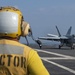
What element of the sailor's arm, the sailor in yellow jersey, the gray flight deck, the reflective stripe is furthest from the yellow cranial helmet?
the gray flight deck

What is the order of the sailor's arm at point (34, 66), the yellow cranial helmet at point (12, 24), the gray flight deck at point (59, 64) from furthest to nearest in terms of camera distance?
the gray flight deck at point (59, 64)
the yellow cranial helmet at point (12, 24)
the sailor's arm at point (34, 66)

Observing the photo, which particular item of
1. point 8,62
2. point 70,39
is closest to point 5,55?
point 8,62

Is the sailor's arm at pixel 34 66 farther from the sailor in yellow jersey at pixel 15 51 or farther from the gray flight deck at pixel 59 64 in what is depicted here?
the gray flight deck at pixel 59 64

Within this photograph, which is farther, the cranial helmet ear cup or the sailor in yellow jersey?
the cranial helmet ear cup

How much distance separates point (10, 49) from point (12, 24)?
7.9 inches

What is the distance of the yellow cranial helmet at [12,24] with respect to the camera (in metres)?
2.54

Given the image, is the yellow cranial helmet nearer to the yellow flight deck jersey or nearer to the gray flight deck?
the yellow flight deck jersey

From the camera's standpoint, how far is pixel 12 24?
2572 millimetres

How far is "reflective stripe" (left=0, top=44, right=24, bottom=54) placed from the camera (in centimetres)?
248

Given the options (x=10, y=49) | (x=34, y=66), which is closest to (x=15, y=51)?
(x=10, y=49)

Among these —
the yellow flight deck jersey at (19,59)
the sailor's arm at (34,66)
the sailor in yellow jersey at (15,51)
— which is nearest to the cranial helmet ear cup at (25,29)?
the sailor in yellow jersey at (15,51)

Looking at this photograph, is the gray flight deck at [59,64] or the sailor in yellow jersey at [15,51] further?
the gray flight deck at [59,64]

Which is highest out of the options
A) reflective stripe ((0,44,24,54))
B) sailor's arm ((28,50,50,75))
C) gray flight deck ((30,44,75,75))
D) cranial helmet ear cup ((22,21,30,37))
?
cranial helmet ear cup ((22,21,30,37))

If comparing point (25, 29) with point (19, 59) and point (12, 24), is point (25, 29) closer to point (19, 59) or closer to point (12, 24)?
point (12, 24)
